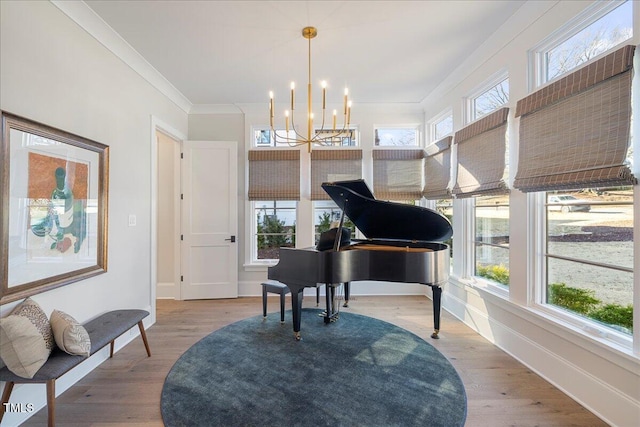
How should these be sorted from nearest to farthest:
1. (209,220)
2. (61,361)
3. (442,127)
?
(61,361), (442,127), (209,220)

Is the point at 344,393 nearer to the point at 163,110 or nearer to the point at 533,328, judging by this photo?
the point at 533,328

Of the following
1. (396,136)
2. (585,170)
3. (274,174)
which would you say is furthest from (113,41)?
(585,170)

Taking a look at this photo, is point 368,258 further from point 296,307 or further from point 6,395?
point 6,395

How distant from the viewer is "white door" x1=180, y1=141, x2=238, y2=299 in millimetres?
3986

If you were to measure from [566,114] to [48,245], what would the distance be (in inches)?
150

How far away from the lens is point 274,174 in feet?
13.7

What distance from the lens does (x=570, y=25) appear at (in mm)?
1979

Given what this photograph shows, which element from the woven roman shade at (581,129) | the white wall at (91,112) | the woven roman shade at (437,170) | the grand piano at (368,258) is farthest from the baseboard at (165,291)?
the woven roman shade at (581,129)

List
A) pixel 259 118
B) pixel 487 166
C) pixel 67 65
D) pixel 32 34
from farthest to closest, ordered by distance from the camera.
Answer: pixel 259 118
pixel 487 166
pixel 67 65
pixel 32 34

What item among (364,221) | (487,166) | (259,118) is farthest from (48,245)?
(487,166)

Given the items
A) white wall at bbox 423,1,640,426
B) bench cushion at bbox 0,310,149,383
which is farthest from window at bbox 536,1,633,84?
bench cushion at bbox 0,310,149,383

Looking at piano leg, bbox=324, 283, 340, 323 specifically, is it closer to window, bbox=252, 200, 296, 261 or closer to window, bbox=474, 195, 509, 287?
window, bbox=252, 200, 296, 261

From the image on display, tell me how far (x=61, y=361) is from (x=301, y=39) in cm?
307

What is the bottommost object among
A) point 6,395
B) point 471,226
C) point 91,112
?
point 6,395
